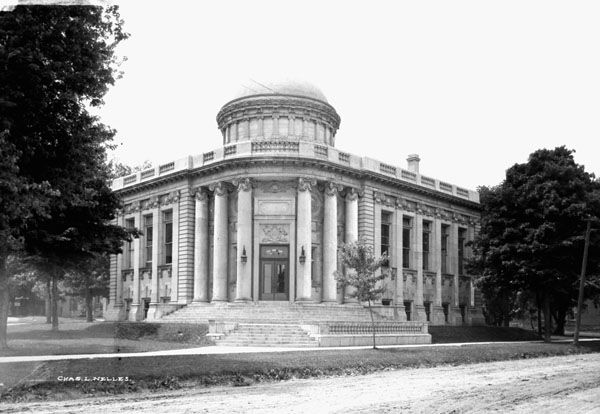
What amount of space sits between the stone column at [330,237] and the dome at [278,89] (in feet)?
33.8

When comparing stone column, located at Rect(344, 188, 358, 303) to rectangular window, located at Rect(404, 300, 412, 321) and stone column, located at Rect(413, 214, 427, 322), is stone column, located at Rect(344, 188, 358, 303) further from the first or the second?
stone column, located at Rect(413, 214, 427, 322)

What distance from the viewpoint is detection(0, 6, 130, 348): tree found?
15.7 metres

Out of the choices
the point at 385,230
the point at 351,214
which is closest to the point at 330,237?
the point at 351,214

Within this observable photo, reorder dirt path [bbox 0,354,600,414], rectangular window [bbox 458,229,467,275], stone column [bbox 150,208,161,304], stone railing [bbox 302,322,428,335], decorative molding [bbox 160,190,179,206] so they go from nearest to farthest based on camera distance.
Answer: dirt path [bbox 0,354,600,414] → stone railing [bbox 302,322,428,335] → decorative molding [bbox 160,190,179,206] → stone column [bbox 150,208,161,304] → rectangular window [bbox 458,229,467,275]

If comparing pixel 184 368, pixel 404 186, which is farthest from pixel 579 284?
pixel 184 368

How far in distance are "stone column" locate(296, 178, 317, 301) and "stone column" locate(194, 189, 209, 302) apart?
6193 millimetres

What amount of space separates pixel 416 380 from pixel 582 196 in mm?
25105

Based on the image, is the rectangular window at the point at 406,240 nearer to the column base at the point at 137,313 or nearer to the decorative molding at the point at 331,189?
the decorative molding at the point at 331,189

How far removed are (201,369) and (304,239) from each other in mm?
20598

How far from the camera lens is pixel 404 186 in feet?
144

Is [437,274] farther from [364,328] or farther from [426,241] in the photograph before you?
[364,328]

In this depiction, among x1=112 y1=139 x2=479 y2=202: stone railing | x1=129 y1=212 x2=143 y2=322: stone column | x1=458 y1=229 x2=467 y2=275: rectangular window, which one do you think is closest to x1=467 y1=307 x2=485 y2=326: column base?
x1=458 y1=229 x2=467 y2=275: rectangular window

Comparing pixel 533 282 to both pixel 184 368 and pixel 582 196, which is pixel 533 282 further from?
pixel 184 368

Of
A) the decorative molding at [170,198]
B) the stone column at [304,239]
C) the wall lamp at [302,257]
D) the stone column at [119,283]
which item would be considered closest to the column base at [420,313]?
the stone column at [304,239]
